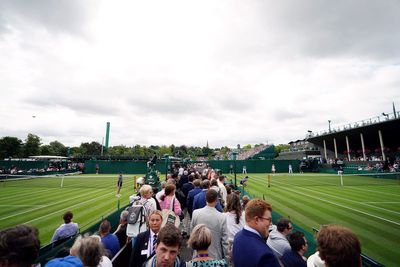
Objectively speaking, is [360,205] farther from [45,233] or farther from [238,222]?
[45,233]

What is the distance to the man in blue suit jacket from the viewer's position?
228 centimetres

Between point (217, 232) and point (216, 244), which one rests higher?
point (217, 232)

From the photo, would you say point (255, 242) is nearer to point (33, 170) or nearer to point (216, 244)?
point (216, 244)

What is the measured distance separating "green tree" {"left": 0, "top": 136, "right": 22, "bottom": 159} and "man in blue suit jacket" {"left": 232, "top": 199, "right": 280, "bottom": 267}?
10497 cm

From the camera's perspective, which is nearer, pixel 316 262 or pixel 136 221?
pixel 316 262

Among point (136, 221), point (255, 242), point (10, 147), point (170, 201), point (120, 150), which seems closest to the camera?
point (255, 242)

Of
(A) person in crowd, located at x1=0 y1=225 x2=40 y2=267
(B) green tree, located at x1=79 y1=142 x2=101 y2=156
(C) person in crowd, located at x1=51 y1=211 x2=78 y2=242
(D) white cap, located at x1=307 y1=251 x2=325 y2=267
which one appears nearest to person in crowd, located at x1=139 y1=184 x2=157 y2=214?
(C) person in crowd, located at x1=51 y1=211 x2=78 y2=242

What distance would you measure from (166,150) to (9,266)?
463 ft

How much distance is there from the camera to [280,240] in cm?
376

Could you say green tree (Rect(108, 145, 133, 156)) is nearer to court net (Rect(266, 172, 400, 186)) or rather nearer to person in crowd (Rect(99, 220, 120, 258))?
court net (Rect(266, 172, 400, 186))

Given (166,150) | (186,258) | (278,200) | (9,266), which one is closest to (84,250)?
(9,266)

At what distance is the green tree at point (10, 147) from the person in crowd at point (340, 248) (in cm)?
10590

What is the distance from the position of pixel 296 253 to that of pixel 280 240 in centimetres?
37

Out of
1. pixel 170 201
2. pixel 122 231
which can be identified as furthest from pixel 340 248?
pixel 122 231
